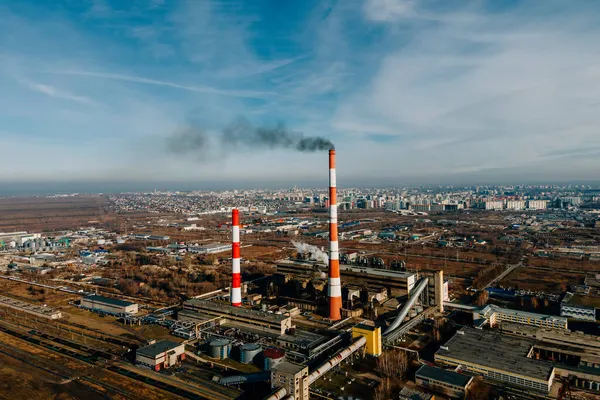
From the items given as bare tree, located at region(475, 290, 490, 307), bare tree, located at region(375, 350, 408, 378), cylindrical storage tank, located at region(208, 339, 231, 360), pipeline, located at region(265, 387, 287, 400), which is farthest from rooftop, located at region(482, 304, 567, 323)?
cylindrical storage tank, located at region(208, 339, 231, 360)

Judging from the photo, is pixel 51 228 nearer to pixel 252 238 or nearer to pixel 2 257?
pixel 2 257

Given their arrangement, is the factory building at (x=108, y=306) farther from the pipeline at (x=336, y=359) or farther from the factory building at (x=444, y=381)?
the factory building at (x=444, y=381)

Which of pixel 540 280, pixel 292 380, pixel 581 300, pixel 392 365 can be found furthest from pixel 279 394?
pixel 540 280

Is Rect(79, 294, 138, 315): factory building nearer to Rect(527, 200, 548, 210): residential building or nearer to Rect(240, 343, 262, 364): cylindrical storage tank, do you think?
Rect(240, 343, 262, 364): cylindrical storage tank

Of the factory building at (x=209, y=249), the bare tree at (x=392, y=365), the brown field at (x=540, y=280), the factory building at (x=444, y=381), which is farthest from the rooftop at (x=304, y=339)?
the factory building at (x=209, y=249)

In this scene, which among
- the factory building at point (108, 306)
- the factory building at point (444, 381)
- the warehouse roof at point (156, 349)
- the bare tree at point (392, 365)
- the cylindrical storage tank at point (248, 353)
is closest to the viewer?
the factory building at point (444, 381)

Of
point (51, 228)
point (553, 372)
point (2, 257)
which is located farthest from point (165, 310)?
point (51, 228)

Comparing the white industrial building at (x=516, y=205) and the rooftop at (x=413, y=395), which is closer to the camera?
the rooftop at (x=413, y=395)
